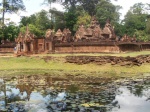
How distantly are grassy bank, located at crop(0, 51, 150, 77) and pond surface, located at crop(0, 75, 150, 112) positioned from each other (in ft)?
22.6

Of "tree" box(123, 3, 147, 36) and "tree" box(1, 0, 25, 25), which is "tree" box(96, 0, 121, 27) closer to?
"tree" box(123, 3, 147, 36)

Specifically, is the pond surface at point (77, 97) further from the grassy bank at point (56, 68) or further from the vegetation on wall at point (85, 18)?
the vegetation on wall at point (85, 18)

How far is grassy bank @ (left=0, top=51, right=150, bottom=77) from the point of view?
2866 centimetres

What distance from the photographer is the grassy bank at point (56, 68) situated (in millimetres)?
28656

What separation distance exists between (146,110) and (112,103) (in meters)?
1.89

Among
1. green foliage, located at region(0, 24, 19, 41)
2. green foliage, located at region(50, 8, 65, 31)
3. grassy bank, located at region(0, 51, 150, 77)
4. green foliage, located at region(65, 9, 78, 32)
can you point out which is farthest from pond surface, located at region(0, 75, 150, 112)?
green foliage, located at region(50, 8, 65, 31)

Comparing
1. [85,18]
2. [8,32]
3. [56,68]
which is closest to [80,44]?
[56,68]

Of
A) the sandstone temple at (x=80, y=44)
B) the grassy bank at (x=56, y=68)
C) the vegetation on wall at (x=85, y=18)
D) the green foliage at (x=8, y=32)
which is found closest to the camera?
the grassy bank at (x=56, y=68)

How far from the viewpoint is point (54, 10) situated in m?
87.7

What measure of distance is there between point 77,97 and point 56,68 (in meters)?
16.8

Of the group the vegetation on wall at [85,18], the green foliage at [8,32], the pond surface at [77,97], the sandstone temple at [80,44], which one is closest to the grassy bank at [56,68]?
the pond surface at [77,97]

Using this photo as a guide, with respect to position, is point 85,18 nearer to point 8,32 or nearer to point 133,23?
point 133,23

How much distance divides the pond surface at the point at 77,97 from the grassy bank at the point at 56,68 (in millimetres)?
6879

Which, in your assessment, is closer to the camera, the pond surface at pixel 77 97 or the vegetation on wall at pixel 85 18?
the pond surface at pixel 77 97
